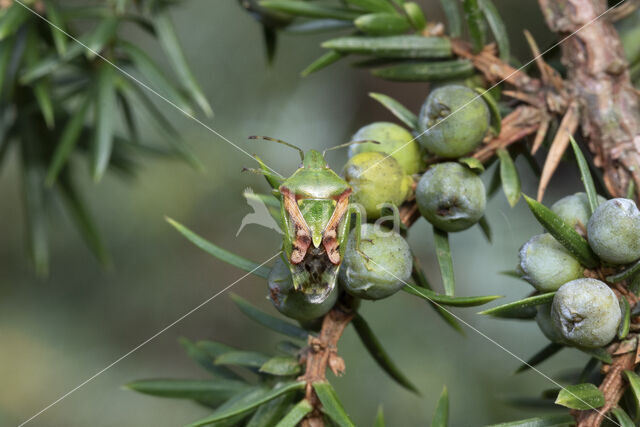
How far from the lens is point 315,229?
0.59m

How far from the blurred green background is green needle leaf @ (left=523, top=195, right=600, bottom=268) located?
0.91 m

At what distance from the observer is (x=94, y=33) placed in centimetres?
→ 106

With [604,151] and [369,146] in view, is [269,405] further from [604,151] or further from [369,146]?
[604,151]

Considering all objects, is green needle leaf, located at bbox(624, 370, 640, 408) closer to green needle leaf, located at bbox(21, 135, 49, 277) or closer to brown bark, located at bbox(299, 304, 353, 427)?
brown bark, located at bbox(299, 304, 353, 427)

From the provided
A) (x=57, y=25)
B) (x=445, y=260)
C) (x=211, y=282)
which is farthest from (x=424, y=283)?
(x=211, y=282)

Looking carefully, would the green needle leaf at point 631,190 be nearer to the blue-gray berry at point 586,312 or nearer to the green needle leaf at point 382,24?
the blue-gray berry at point 586,312

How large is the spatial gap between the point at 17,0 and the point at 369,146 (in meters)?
0.66

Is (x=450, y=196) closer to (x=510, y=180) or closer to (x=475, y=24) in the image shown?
(x=510, y=180)

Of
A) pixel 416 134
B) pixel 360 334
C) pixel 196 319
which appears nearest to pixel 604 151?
pixel 416 134

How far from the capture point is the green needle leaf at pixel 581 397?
0.62 metres

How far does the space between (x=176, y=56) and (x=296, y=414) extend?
0.67 m

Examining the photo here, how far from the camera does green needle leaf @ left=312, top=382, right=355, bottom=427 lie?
664mm

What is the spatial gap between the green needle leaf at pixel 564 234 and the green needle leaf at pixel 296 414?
329mm

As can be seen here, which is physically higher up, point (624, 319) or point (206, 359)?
point (624, 319)
